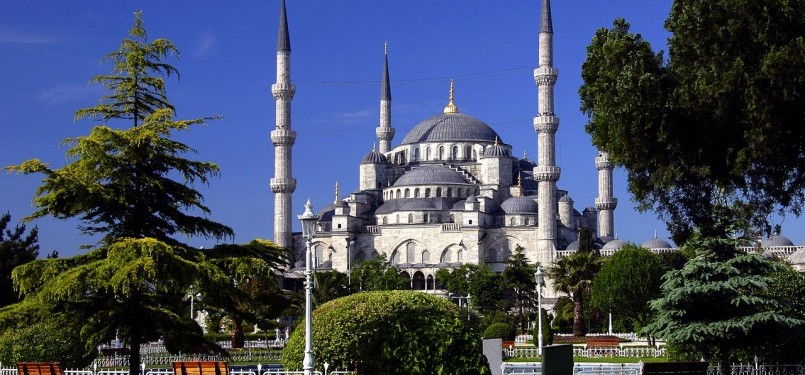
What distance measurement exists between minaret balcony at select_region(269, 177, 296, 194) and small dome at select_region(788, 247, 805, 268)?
33.5 metres

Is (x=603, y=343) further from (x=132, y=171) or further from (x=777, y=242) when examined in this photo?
(x=777, y=242)

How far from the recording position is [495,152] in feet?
300

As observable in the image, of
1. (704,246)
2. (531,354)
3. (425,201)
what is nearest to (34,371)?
(704,246)

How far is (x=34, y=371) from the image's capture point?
21.2 metres

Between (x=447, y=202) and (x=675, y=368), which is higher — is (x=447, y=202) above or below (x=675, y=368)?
above

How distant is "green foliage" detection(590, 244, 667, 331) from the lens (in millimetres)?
50688

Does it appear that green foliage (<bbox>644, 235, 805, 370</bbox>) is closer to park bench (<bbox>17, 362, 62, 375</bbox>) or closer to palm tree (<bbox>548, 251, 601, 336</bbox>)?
park bench (<bbox>17, 362, 62, 375</bbox>)

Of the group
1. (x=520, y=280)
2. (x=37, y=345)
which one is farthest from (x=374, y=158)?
(x=37, y=345)

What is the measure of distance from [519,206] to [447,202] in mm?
6442

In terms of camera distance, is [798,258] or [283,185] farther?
[283,185]

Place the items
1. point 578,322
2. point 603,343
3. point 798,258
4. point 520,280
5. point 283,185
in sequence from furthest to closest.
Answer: point 283,185 → point 798,258 → point 520,280 → point 578,322 → point 603,343

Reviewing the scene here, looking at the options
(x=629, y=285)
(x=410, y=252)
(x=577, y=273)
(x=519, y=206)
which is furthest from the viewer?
(x=410, y=252)

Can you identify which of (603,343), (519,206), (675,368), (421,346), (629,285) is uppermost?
(519,206)

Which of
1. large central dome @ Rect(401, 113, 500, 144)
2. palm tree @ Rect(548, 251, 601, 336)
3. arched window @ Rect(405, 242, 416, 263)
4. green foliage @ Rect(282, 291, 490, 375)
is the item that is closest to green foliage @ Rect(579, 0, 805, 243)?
green foliage @ Rect(282, 291, 490, 375)
